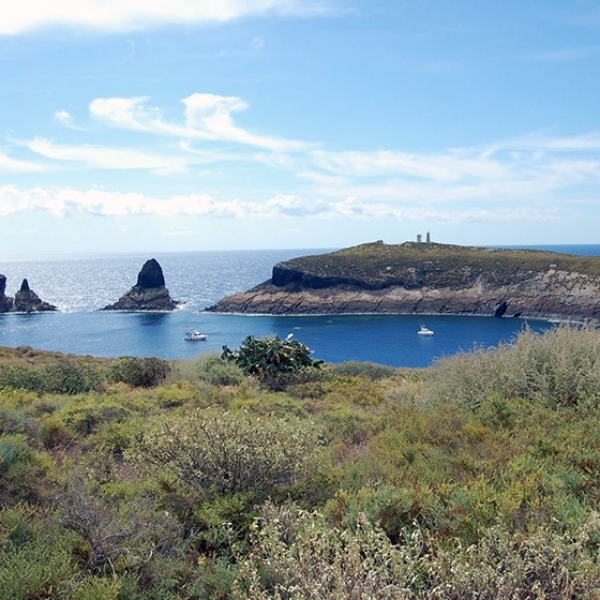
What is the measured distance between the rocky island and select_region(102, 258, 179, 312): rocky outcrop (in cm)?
1037

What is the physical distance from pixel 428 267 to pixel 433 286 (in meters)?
5.54

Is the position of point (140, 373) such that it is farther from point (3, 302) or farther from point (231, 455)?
point (3, 302)

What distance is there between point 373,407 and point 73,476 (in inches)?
302

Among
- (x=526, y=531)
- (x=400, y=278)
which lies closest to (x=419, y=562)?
(x=526, y=531)

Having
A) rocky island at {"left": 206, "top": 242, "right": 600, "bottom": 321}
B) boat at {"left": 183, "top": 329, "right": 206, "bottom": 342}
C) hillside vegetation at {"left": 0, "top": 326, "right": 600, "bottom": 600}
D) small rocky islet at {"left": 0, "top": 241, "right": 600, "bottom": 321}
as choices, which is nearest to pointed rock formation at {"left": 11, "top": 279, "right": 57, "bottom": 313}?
small rocky islet at {"left": 0, "top": 241, "right": 600, "bottom": 321}

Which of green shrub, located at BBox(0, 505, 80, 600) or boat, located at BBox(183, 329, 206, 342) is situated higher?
green shrub, located at BBox(0, 505, 80, 600)

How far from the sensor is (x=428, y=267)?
8919 centimetres

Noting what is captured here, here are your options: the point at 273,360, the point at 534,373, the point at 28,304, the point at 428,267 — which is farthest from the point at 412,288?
the point at 534,373

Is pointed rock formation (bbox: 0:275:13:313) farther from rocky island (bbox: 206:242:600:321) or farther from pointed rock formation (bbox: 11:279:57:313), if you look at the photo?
rocky island (bbox: 206:242:600:321)

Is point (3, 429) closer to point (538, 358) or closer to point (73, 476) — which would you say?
point (73, 476)

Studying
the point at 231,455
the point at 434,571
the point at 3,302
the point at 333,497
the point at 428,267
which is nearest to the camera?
the point at 434,571

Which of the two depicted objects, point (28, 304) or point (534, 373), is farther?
point (28, 304)

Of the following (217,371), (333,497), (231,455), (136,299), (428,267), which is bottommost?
(136,299)

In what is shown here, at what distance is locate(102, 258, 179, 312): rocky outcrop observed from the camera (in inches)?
3531
